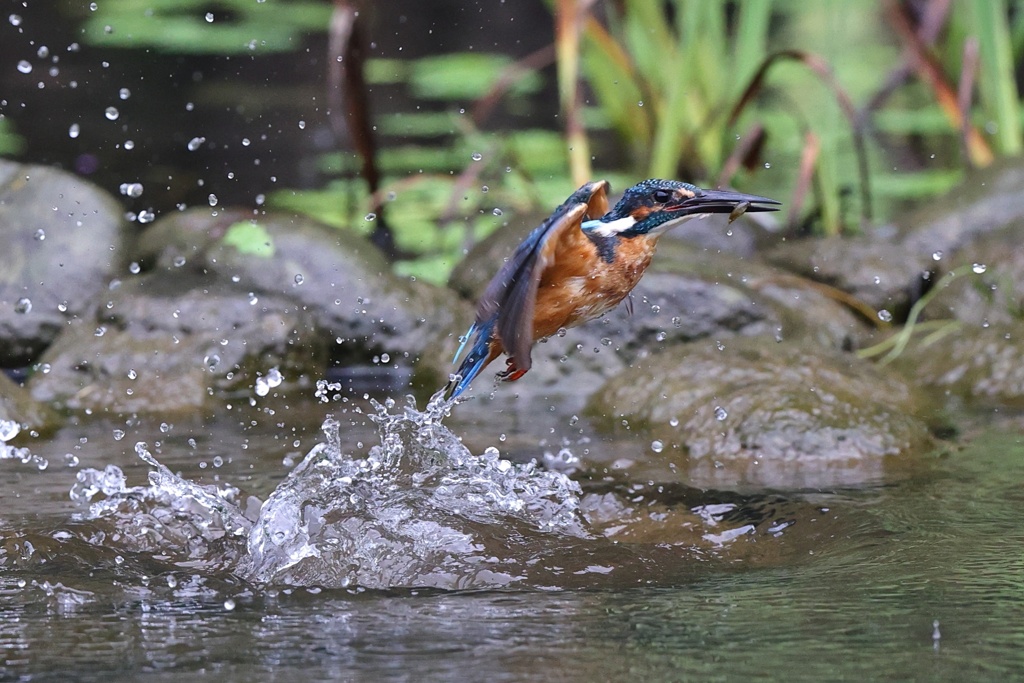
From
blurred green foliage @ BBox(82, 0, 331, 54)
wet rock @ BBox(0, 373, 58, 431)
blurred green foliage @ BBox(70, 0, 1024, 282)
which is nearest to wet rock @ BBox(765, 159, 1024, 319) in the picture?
blurred green foliage @ BBox(70, 0, 1024, 282)

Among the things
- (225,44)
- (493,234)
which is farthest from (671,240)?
(225,44)

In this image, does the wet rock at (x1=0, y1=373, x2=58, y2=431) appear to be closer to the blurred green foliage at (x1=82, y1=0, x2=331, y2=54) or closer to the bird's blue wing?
the bird's blue wing

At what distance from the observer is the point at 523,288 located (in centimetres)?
308

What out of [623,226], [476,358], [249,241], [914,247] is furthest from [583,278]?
[914,247]

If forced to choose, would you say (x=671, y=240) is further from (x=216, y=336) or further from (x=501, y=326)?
(x=501, y=326)

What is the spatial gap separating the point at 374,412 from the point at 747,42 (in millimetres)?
2562

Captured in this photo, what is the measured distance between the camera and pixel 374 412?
4.97m

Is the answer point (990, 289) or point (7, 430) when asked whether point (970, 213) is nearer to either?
point (990, 289)

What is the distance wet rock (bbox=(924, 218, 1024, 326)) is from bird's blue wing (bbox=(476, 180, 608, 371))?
254cm

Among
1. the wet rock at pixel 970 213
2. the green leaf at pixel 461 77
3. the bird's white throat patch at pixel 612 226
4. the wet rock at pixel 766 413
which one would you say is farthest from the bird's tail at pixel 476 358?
the green leaf at pixel 461 77

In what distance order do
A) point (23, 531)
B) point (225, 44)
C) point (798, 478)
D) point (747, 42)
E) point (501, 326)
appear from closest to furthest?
point (501, 326) < point (23, 531) < point (798, 478) < point (747, 42) < point (225, 44)

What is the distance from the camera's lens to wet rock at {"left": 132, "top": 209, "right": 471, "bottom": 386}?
18.0ft

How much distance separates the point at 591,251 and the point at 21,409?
2230mm

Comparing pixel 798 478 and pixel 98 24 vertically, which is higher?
pixel 98 24
